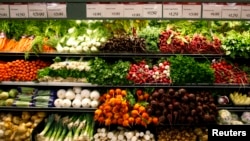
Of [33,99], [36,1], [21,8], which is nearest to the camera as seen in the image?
[36,1]

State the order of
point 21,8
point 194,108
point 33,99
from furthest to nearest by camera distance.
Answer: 1. point 33,99
2. point 194,108
3. point 21,8

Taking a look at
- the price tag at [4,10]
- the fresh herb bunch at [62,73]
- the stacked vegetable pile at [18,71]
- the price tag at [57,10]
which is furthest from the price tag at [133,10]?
the stacked vegetable pile at [18,71]

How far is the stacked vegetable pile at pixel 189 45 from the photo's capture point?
566 centimetres

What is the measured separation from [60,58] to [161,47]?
162cm

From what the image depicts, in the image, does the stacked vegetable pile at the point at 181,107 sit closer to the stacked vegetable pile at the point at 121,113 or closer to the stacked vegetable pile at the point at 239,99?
the stacked vegetable pile at the point at 121,113

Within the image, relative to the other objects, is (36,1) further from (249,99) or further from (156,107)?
(249,99)

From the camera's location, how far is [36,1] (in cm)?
331

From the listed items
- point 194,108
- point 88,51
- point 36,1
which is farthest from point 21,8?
point 194,108

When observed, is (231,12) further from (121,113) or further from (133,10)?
(121,113)

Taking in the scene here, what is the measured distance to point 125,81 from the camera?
5594 mm

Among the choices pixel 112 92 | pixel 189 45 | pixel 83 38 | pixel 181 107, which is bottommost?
pixel 181 107

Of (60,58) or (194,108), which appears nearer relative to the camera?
(194,108)

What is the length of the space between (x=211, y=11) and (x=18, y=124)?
3.63 meters

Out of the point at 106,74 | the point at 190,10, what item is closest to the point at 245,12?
→ the point at 190,10
